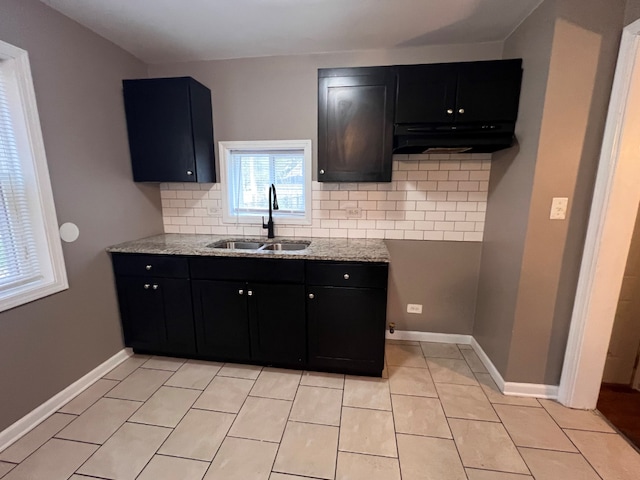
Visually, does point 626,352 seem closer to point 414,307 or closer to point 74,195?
point 414,307

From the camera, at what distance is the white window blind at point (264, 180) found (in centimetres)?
263

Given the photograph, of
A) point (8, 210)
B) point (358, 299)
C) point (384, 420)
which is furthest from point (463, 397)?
point (8, 210)

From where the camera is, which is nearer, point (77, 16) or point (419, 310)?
point (77, 16)

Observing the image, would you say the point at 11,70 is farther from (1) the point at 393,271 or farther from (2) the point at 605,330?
(2) the point at 605,330

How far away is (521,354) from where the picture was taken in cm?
195

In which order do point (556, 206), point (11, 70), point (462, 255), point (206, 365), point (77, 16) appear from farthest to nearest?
point (462, 255)
point (206, 365)
point (77, 16)
point (556, 206)
point (11, 70)

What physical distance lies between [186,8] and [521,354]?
10.4 feet

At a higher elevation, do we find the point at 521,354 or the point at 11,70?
the point at 11,70

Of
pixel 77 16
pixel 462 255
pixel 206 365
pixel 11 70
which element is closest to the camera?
pixel 11 70

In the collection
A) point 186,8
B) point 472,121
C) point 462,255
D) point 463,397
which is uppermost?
point 186,8

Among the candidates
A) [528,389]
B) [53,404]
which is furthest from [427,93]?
[53,404]

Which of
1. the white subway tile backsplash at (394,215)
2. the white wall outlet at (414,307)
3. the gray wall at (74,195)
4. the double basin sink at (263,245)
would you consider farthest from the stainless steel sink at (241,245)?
the white wall outlet at (414,307)

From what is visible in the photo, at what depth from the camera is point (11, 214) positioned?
1.67 m

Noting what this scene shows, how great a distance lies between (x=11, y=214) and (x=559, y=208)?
3277mm
